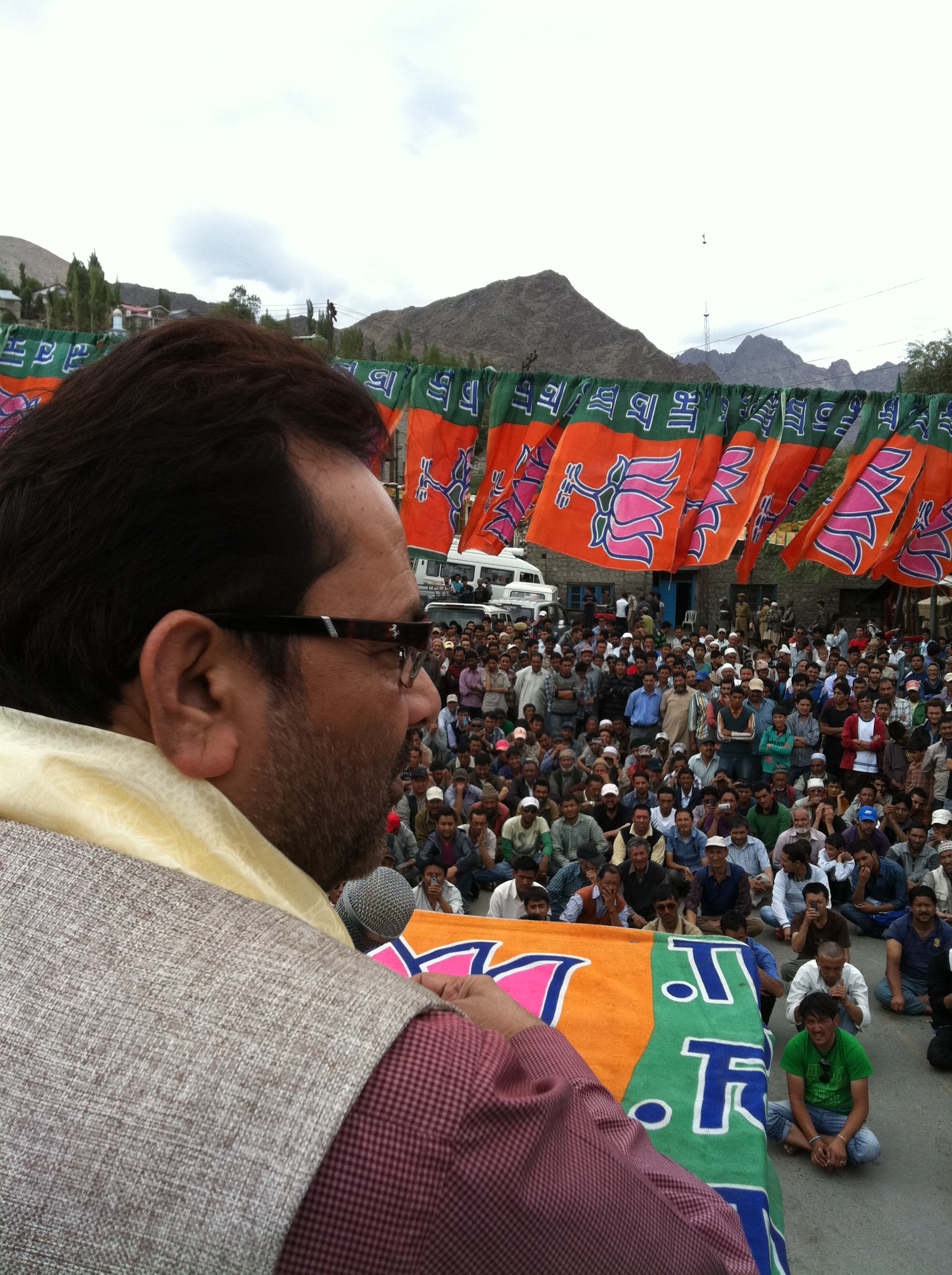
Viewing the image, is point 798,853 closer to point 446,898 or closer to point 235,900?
point 446,898

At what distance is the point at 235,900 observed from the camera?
2.12 feet

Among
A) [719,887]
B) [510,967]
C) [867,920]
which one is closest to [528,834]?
[719,887]

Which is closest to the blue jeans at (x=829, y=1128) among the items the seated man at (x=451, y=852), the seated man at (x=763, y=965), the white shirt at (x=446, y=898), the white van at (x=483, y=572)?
the seated man at (x=763, y=965)

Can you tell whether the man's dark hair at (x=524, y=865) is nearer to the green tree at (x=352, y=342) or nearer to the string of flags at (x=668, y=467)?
the string of flags at (x=668, y=467)

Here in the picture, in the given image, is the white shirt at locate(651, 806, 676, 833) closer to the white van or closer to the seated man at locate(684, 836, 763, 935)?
the seated man at locate(684, 836, 763, 935)

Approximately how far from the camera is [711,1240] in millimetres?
743

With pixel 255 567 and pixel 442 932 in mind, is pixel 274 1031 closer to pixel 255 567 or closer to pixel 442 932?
pixel 255 567

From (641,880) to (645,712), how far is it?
168 inches

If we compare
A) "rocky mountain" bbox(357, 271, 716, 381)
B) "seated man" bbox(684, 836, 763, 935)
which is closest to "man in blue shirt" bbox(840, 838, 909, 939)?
"seated man" bbox(684, 836, 763, 935)

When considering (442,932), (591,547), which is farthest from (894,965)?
(442,932)

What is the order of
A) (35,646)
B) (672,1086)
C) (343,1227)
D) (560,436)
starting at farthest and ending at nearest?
(560,436)
(672,1086)
(35,646)
(343,1227)

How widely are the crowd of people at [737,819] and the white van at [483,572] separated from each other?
433 inches

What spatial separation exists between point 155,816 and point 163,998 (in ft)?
0.56

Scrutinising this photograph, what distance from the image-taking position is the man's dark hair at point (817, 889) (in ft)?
22.9
